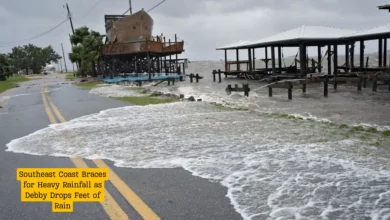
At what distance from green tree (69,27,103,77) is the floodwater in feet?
131

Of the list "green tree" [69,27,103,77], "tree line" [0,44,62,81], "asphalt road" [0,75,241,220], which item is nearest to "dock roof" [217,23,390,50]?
"asphalt road" [0,75,241,220]

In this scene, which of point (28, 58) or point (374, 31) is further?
point (28, 58)

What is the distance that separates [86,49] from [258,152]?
1858 inches

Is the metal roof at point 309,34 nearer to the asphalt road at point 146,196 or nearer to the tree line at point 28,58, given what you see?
the asphalt road at point 146,196

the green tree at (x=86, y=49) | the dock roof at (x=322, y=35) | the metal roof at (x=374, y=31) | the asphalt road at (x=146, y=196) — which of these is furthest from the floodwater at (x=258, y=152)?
the green tree at (x=86, y=49)

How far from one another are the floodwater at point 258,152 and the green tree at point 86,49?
4002cm

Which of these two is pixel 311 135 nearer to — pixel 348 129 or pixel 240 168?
pixel 348 129

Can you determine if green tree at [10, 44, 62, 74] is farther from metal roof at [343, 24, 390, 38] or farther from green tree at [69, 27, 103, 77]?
metal roof at [343, 24, 390, 38]

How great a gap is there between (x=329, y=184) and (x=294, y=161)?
1.09 m

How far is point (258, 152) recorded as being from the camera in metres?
6.30

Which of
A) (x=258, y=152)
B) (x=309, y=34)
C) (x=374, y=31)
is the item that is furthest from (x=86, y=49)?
(x=258, y=152)

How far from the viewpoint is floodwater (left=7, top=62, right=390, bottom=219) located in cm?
405

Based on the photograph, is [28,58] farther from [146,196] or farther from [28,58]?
[146,196]

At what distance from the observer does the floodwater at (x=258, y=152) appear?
159 inches
